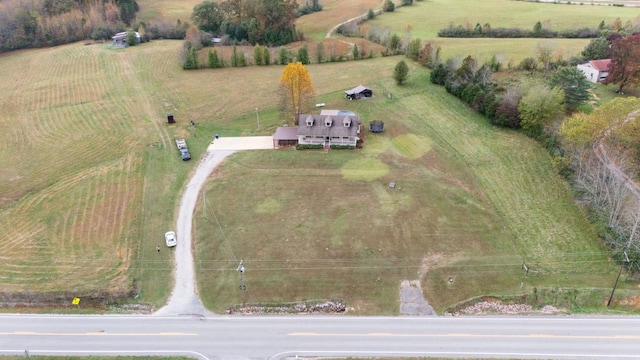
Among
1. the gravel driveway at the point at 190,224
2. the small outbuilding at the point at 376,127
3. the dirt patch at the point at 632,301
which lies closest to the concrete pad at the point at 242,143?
the gravel driveway at the point at 190,224

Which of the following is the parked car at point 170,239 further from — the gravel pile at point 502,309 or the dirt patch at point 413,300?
the gravel pile at point 502,309

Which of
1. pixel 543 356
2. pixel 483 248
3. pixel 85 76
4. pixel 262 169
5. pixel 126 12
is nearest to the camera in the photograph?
pixel 543 356

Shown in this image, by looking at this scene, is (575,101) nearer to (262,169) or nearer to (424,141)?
(424,141)

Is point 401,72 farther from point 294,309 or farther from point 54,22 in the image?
point 54,22

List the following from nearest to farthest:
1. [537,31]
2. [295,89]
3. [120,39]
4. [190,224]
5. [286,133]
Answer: [190,224] < [286,133] < [295,89] < [537,31] < [120,39]

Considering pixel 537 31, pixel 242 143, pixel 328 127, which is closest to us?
pixel 328 127

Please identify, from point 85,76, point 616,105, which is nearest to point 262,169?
point 616,105

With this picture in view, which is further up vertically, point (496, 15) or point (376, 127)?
point (496, 15)

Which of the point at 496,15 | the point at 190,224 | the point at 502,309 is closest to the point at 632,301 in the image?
the point at 502,309
